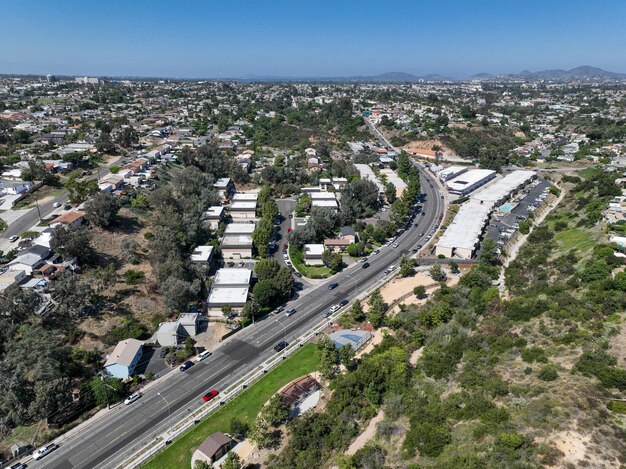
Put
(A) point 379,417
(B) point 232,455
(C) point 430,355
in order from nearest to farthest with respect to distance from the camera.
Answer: (B) point 232,455 → (A) point 379,417 → (C) point 430,355

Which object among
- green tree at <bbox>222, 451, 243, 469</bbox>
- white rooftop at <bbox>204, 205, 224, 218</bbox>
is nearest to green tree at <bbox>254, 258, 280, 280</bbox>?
white rooftop at <bbox>204, 205, 224, 218</bbox>

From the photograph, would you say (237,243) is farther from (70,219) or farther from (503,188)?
(503,188)

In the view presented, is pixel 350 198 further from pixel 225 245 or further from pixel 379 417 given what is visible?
pixel 379 417

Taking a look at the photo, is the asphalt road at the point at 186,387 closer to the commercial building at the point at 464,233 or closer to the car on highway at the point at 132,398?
the car on highway at the point at 132,398

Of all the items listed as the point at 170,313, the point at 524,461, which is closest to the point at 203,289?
the point at 170,313

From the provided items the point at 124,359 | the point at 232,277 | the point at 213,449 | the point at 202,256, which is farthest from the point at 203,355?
the point at 202,256

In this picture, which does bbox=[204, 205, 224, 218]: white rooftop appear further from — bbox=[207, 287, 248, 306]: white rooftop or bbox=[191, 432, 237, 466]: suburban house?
bbox=[191, 432, 237, 466]: suburban house

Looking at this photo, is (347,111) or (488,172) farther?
(347,111)
